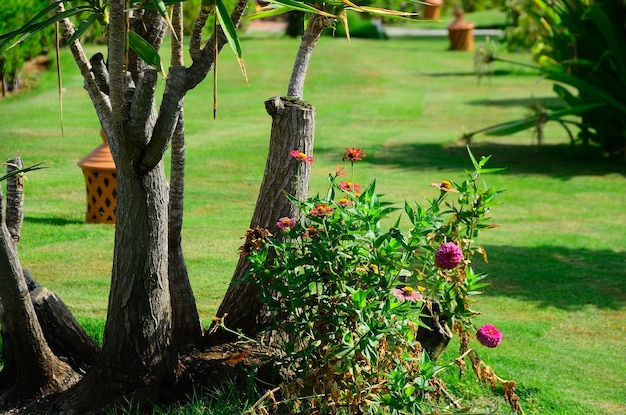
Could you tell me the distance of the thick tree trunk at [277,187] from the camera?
14.1 feet

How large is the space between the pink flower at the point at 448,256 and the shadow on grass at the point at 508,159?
7.13 m

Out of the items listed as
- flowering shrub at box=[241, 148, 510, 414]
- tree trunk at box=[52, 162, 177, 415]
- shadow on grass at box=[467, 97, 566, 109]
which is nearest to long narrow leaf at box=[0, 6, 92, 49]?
tree trunk at box=[52, 162, 177, 415]

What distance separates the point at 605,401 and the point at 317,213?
198 centimetres

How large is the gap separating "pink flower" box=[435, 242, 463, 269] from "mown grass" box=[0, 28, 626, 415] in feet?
3.87

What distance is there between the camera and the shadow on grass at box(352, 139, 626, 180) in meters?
11.0

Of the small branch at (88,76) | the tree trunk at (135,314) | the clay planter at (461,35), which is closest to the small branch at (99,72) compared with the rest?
the small branch at (88,76)

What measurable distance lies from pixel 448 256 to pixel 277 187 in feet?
3.61

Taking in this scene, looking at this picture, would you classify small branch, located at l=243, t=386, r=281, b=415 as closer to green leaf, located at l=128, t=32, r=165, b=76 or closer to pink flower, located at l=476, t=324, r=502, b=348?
pink flower, located at l=476, t=324, r=502, b=348

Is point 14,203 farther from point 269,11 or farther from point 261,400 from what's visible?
point 269,11

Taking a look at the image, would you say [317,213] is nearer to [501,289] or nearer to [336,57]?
[501,289]

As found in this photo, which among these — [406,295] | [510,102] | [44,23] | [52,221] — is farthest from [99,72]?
[510,102]

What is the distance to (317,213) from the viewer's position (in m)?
3.67

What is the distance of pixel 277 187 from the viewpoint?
4344 mm

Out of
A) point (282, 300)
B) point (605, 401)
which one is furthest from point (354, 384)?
point (605, 401)
